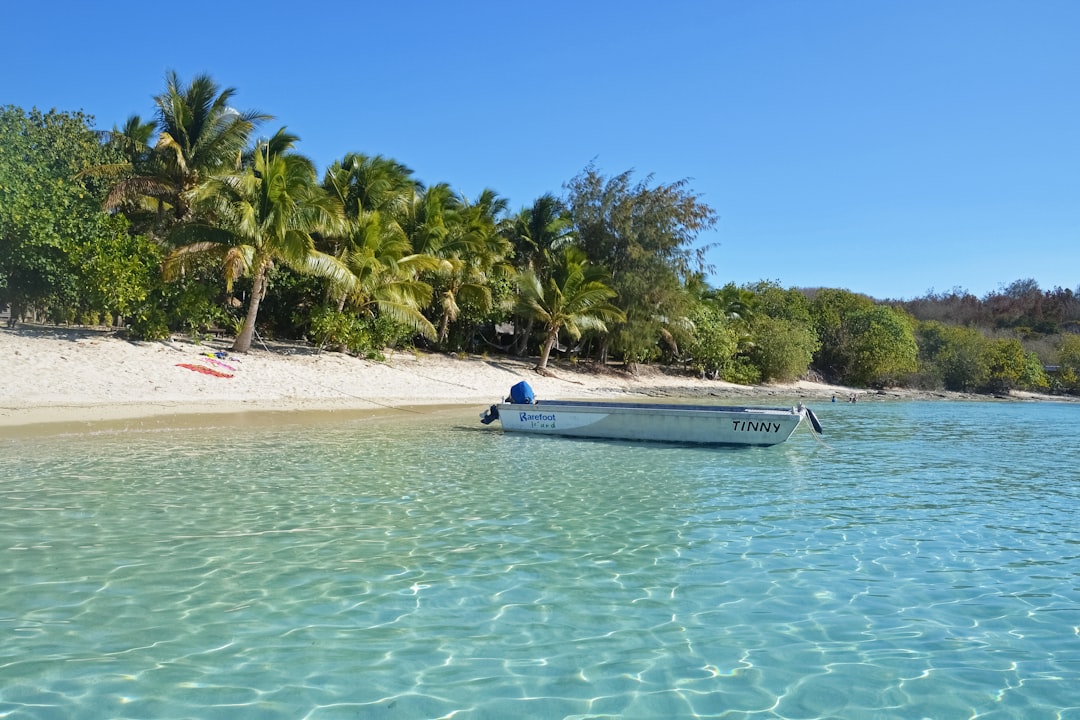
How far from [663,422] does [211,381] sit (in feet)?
38.3

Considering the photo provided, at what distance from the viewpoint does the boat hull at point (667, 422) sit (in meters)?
13.8

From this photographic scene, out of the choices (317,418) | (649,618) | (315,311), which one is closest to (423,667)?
(649,618)

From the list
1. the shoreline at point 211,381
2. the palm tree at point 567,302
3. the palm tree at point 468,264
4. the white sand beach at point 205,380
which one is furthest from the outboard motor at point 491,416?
the palm tree at point 567,302

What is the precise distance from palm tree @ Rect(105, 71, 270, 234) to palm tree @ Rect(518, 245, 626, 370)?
12.4m

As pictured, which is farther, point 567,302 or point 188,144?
point 567,302

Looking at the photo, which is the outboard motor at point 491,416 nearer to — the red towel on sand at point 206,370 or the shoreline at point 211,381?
the shoreline at point 211,381

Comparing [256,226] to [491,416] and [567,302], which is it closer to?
[491,416]

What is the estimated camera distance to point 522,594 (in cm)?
504

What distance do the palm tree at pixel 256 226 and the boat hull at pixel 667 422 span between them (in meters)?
9.60

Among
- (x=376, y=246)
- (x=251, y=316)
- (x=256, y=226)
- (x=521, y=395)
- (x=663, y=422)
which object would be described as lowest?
(x=663, y=422)

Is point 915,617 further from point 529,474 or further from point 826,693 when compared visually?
point 529,474

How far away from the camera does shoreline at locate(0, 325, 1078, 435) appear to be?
1545 centimetres

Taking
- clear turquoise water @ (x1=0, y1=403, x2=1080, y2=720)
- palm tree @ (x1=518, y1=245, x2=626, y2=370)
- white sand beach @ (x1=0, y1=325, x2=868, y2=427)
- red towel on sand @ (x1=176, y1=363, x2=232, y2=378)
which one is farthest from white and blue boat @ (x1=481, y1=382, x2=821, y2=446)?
palm tree @ (x1=518, y1=245, x2=626, y2=370)

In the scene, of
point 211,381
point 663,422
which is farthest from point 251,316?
point 663,422
